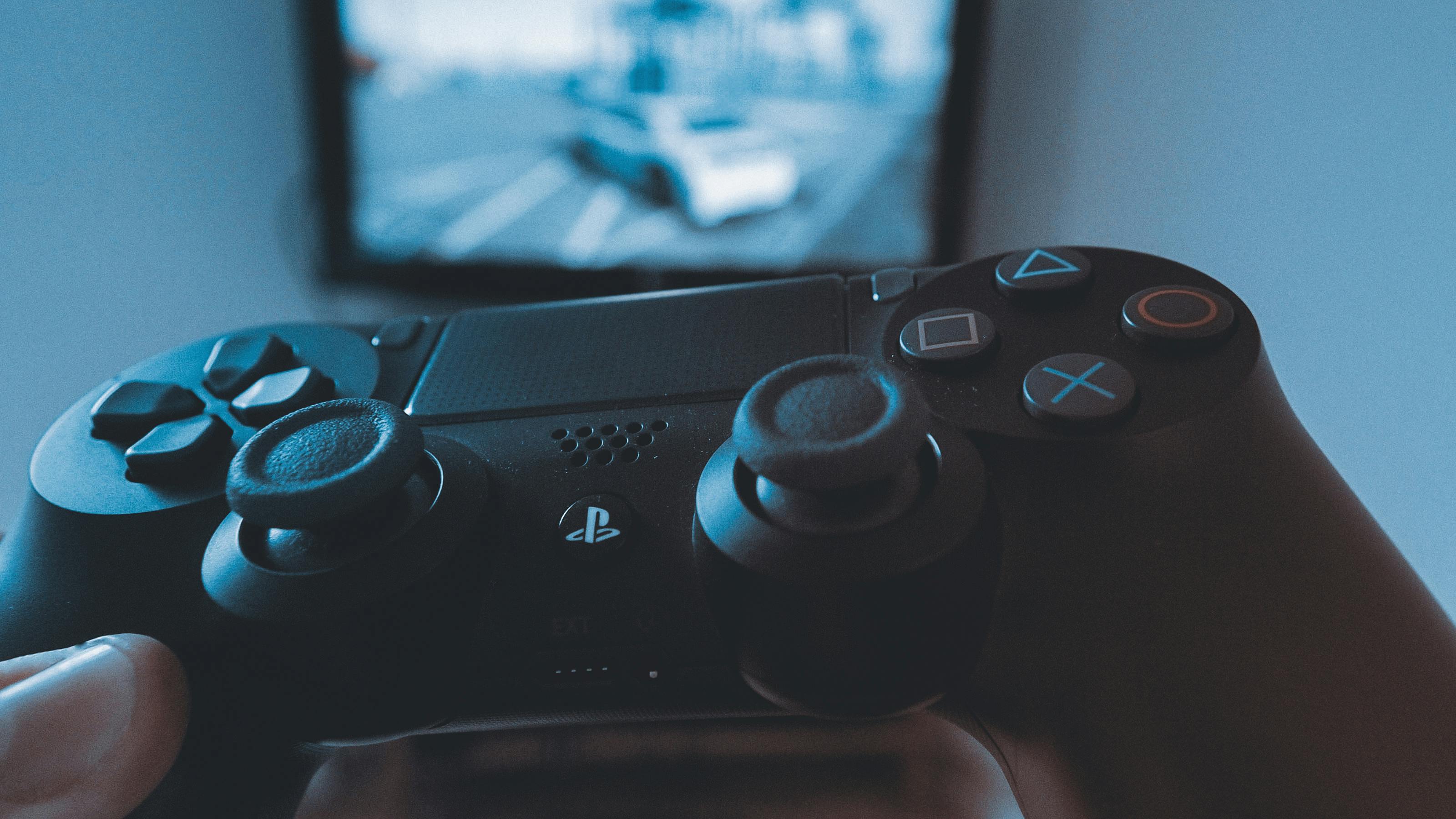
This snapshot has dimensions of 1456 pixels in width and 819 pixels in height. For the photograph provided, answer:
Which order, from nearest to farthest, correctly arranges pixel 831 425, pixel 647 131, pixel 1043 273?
pixel 831 425 < pixel 1043 273 < pixel 647 131

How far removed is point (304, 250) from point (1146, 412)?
1.04 m

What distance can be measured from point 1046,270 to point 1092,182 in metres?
0.45

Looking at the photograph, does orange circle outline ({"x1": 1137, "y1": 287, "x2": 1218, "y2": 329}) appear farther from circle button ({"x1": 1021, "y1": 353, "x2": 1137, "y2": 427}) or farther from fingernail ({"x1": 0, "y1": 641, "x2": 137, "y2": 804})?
fingernail ({"x1": 0, "y1": 641, "x2": 137, "y2": 804})

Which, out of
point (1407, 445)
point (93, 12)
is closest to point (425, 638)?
point (1407, 445)

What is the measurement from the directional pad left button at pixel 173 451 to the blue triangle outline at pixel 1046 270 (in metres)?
0.34

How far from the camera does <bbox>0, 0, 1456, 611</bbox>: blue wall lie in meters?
0.43

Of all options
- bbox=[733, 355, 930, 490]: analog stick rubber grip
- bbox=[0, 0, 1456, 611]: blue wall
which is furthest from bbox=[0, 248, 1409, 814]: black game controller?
bbox=[0, 0, 1456, 611]: blue wall

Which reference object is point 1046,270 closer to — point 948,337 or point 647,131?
point 948,337

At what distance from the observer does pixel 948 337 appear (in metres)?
0.34

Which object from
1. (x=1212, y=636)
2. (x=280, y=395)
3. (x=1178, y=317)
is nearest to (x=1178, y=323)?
(x=1178, y=317)

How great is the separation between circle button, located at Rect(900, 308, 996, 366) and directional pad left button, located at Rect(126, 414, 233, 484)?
0.29 meters

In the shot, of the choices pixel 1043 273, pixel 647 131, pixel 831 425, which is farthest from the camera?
pixel 647 131

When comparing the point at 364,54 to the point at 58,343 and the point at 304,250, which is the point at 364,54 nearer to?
the point at 304,250

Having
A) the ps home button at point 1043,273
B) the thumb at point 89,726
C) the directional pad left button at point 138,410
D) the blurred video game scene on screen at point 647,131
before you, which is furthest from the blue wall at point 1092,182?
the thumb at point 89,726
